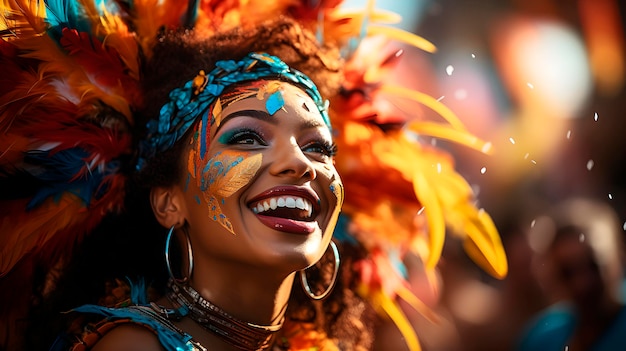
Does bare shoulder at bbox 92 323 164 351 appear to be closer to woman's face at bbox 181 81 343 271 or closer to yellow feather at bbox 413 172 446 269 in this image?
woman's face at bbox 181 81 343 271

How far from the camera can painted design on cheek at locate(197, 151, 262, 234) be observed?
7.30 feet

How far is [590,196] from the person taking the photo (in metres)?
4.24

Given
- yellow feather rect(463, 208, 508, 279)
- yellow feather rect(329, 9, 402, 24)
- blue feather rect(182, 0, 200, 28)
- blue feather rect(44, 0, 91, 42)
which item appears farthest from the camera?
yellow feather rect(463, 208, 508, 279)

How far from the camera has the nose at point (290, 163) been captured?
87.5 inches

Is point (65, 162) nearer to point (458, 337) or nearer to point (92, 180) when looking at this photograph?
point (92, 180)

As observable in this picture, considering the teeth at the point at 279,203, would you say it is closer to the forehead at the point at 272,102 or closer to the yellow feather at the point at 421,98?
the forehead at the point at 272,102

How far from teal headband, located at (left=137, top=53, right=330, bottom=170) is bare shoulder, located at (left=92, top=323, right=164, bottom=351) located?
0.59m

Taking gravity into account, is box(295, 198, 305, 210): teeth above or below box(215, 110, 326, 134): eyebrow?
below

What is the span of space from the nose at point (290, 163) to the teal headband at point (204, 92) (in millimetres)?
Answer: 249

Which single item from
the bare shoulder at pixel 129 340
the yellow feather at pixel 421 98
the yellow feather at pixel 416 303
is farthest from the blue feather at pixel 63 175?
the yellow feather at pixel 416 303

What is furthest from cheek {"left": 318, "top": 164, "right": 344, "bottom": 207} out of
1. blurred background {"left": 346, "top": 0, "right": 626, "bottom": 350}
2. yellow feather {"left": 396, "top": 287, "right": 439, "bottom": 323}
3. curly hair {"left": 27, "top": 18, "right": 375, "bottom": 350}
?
blurred background {"left": 346, "top": 0, "right": 626, "bottom": 350}

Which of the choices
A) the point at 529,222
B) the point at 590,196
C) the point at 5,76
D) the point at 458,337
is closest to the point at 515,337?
the point at 458,337

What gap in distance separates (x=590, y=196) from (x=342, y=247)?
6.22ft

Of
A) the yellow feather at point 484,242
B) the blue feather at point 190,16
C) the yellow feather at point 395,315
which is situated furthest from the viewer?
the yellow feather at point 484,242
